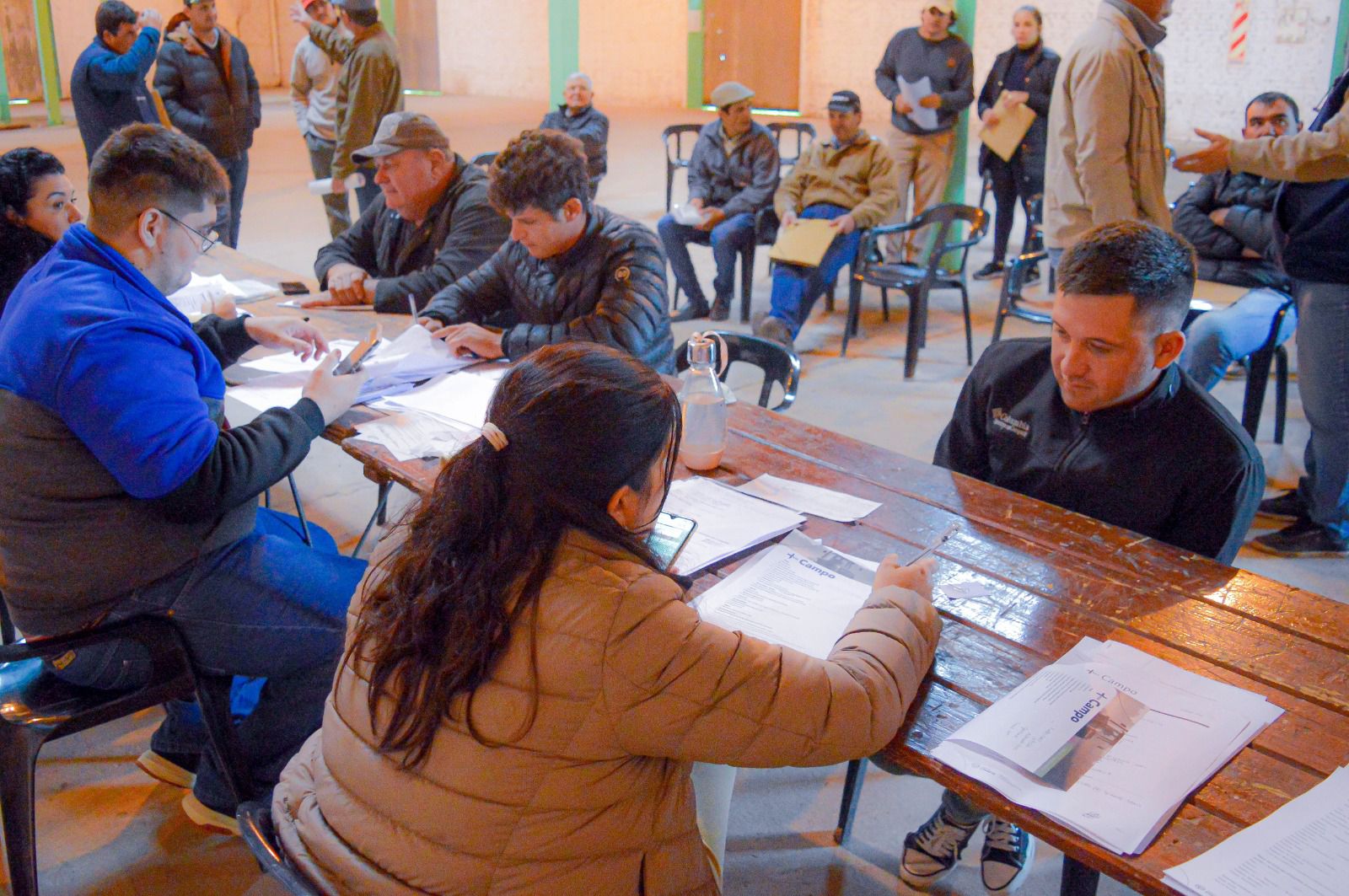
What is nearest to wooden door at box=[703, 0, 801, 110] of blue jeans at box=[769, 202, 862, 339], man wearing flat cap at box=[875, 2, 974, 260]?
man wearing flat cap at box=[875, 2, 974, 260]

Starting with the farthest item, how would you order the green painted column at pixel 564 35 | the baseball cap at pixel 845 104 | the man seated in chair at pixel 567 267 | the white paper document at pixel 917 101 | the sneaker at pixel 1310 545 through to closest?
1. the green painted column at pixel 564 35
2. the white paper document at pixel 917 101
3. the baseball cap at pixel 845 104
4. the sneaker at pixel 1310 545
5. the man seated in chair at pixel 567 267

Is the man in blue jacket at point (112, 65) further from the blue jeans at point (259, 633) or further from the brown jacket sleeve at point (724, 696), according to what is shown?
the brown jacket sleeve at point (724, 696)

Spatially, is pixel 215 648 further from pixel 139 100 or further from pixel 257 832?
pixel 139 100

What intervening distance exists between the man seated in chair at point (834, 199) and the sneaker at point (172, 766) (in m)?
3.58

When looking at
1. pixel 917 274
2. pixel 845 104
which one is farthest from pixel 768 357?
pixel 845 104

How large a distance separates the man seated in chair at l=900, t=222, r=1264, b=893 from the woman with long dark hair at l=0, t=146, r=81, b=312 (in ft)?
8.29

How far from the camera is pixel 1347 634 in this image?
1.63 m

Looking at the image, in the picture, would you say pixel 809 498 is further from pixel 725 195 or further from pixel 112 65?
pixel 112 65

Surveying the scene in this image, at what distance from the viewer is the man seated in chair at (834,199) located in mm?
5594

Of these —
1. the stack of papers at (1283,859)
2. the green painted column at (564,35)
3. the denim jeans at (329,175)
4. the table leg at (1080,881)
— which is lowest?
the table leg at (1080,881)

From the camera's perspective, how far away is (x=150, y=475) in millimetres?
1886

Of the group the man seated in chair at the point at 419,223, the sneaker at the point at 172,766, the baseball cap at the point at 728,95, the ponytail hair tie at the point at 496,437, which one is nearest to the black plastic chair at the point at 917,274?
the baseball cap at the point at 728,95

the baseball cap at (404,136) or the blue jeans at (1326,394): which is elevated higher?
the baseball cap at (404,136)

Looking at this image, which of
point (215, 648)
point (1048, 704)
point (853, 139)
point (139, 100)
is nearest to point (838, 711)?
point (1048, 704)
